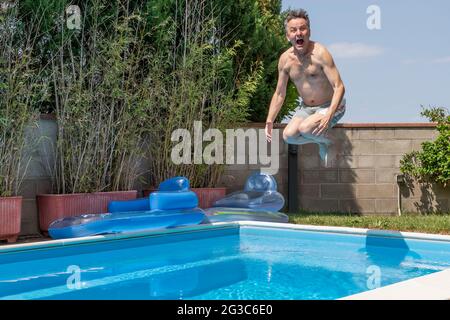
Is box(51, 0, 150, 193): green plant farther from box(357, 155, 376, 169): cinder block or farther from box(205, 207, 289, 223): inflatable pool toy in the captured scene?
box(357, 155, 376, 169): cinder block

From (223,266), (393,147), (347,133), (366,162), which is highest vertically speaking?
(347,133)

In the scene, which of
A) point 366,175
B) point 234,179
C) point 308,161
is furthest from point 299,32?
point 366,175

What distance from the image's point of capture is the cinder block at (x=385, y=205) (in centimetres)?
903

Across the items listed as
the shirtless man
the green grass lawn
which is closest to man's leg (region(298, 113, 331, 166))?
the shirtless man

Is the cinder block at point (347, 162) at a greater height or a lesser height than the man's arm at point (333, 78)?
lesser

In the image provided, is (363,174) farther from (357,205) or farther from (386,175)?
(357,205)

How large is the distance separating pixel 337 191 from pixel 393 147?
41.2 inches

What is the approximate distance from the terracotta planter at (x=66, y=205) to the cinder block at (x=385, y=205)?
4092 mm

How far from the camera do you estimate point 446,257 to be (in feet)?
18.0

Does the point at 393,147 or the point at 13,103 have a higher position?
the point at 13,103

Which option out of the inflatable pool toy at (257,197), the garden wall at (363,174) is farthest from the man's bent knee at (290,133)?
the garden wall at (363,174)

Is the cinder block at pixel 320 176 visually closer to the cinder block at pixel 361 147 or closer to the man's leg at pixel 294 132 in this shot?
the cinder block at pixel 361 147

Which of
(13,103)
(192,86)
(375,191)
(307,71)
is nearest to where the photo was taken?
(307,71)

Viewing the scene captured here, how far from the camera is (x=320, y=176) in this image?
8.95 meters
